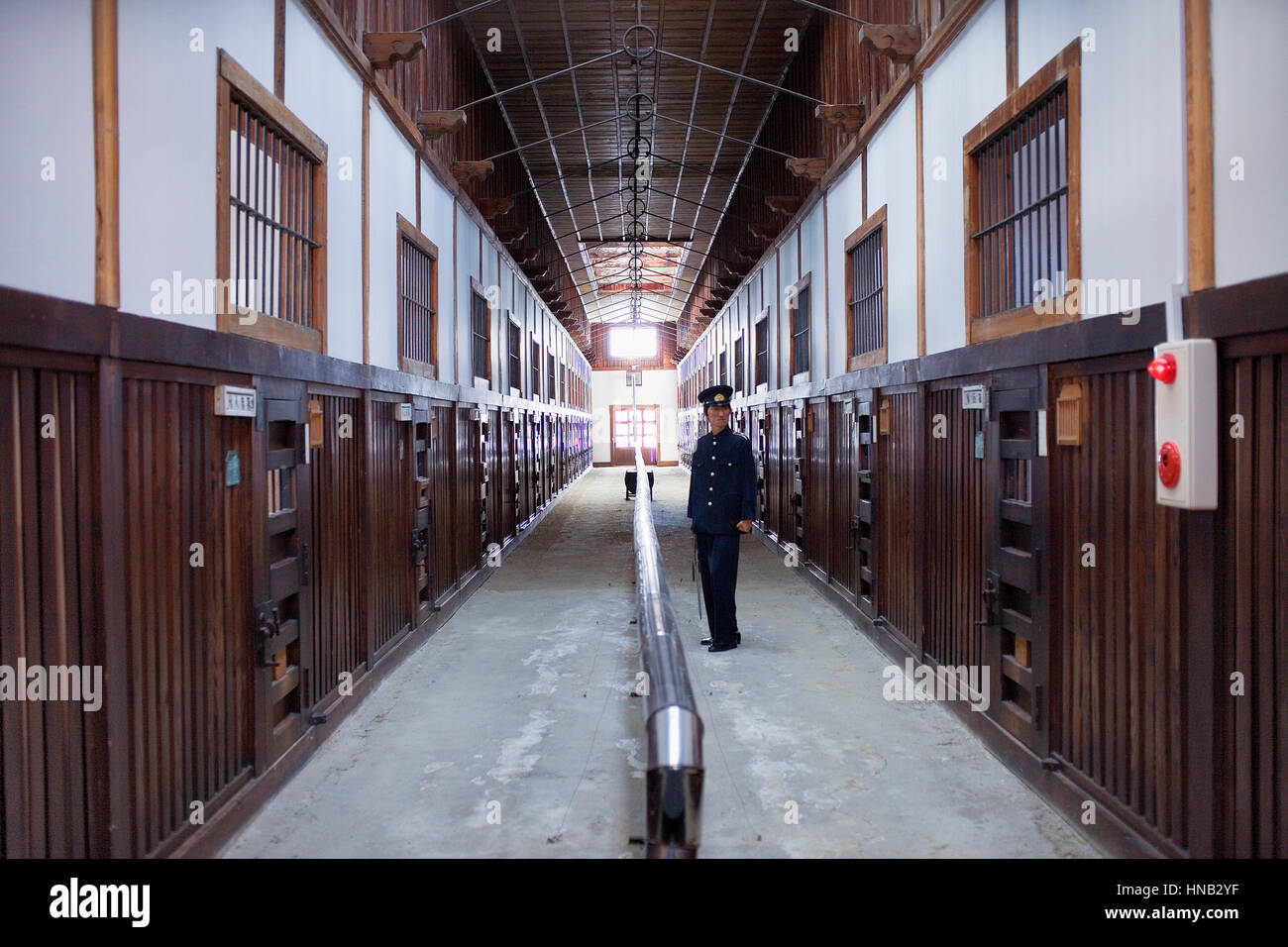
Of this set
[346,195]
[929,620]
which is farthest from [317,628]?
[929,620]

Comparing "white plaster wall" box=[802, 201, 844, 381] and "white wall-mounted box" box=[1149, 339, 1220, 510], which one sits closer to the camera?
"white wall-mounted box" box=[1149, 339, 1220, 510]

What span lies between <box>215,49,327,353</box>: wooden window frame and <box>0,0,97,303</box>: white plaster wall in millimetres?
944

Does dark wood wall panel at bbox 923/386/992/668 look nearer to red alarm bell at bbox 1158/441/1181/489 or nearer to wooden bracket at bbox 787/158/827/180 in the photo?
red alarm bell at bbox 1158/441/1181/489

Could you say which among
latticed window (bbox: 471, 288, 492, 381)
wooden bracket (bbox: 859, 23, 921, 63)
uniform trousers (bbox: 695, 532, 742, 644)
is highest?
wooden bracket (bbox: 859, 23, 921, 63)

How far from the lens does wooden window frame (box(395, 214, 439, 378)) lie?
6914 mm

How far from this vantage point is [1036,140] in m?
4.30

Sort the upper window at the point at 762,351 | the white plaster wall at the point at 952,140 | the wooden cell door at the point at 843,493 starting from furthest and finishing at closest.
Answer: the upper window at the point at 762,351 < the wooden cell door at the point at 843,493 < the white plaster wall at the point at 952,140

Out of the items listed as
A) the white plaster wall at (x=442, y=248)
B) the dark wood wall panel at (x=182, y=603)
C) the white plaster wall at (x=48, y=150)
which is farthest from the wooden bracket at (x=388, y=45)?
the white plaster wall at (x=48, y=150)

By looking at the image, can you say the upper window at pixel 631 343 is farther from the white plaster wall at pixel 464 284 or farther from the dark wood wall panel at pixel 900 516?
the dark wood wall panel at pixel 900 516

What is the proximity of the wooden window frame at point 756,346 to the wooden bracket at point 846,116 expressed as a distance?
5.51 m

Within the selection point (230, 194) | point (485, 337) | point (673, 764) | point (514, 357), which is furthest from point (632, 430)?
point (673, 764)

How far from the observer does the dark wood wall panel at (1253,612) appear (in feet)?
8.45

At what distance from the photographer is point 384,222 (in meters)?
6.45

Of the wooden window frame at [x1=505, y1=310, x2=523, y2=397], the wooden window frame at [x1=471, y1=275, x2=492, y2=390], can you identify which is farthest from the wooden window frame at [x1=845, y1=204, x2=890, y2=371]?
the wooden window frame at [x1=505, y1=310, x2=523, y2=397]
